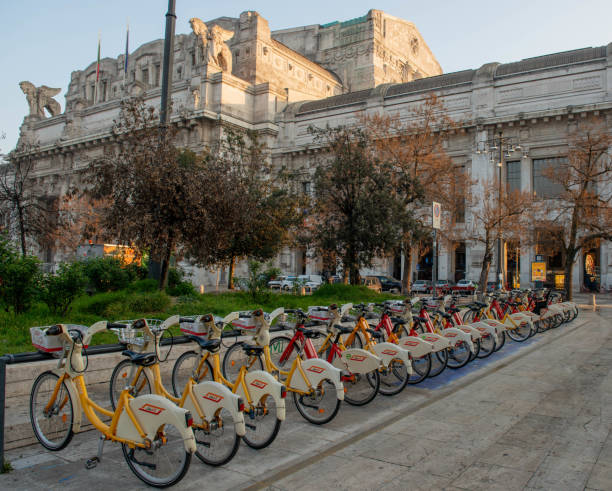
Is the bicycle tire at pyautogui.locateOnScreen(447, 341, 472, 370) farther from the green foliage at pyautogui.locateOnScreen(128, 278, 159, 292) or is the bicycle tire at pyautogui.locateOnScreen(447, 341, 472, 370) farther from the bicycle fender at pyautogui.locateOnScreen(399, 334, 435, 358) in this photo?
the green foliage at pyautogui.locateOnScreen(128, 278, 159, 292)

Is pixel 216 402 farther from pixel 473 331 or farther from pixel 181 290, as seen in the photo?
pixel 181 290

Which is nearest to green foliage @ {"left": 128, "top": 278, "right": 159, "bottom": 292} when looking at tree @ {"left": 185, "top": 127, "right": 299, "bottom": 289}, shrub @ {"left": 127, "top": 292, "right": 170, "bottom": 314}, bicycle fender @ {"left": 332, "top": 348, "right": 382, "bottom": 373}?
tree @ {"left": 185, "top": 127, "right": 299, "bottom": 289}

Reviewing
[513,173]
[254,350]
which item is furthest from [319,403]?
[513,173]

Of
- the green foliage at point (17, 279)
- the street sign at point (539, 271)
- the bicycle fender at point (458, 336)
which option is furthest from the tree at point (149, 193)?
the street sign at point (539, 271)

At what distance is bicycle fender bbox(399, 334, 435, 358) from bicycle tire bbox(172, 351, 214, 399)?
10.5ft

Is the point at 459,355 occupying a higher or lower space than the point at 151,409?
lower

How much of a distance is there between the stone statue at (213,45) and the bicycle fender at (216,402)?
4335 cm

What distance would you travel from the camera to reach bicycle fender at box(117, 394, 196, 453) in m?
3.81

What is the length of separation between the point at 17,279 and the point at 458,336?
7740 mm

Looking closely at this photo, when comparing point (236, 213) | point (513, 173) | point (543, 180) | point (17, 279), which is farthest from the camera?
point (513, 173)

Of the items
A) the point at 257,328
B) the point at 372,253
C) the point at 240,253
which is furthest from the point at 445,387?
the point at 240,253

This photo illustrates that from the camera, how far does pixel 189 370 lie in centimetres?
572

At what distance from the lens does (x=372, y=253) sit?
17.7m

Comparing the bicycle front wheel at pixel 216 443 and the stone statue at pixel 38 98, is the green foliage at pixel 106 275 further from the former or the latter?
the stone statue at pixel 38 98
